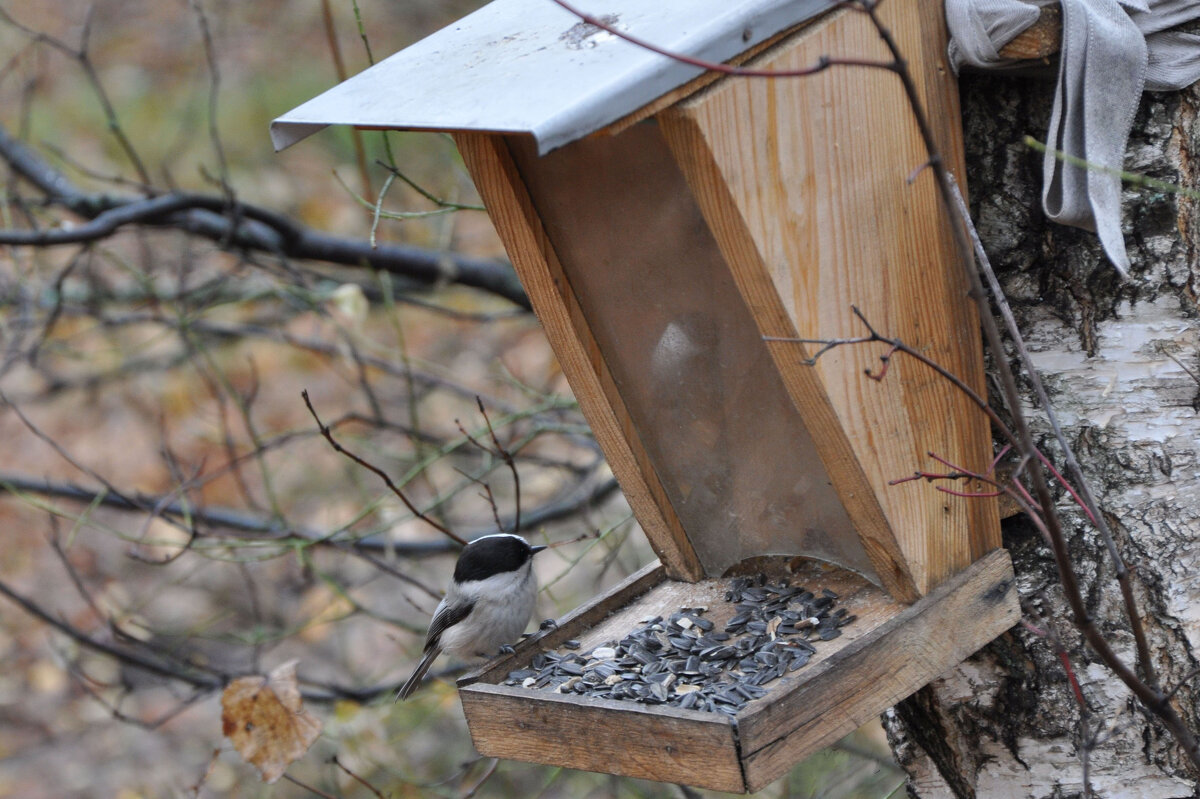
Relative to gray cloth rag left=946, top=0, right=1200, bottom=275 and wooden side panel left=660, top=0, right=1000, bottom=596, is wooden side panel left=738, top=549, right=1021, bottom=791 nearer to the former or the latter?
wooden side panel left=660, top=0, right=1000, bottom=596

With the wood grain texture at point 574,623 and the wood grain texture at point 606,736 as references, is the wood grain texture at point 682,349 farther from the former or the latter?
the wood grain texture at point 606,736

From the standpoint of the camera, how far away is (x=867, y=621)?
Answer: 2088 millimetres

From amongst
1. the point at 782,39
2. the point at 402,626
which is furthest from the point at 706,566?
the point at 402,626

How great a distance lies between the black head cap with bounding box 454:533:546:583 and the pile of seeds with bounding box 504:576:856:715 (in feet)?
2.30

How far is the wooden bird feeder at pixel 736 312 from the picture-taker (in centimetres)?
175

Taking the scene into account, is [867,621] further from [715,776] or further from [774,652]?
[715,776]

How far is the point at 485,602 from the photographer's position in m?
2.94

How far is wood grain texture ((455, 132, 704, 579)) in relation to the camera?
2.19m

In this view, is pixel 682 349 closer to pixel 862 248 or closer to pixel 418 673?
pixel 862 248

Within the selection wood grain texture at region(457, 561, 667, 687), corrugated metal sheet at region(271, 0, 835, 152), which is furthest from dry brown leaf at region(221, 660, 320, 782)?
corrugated metal sheet at region(271, 0, 835, 152)

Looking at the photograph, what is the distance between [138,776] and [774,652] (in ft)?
15.4

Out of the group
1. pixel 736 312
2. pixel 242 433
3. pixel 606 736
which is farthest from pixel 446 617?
pixel 242 433

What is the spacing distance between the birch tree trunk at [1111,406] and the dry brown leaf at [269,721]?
1.77 meters

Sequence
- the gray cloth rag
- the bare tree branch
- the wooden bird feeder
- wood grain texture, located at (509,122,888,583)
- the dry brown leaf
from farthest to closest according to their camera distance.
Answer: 1. the bare tree branch
2. the dry brown leaf
3. wood grain texture, located at (509,122,888,583)
4. the gray cloth rag
5. the wooden bird feeder
